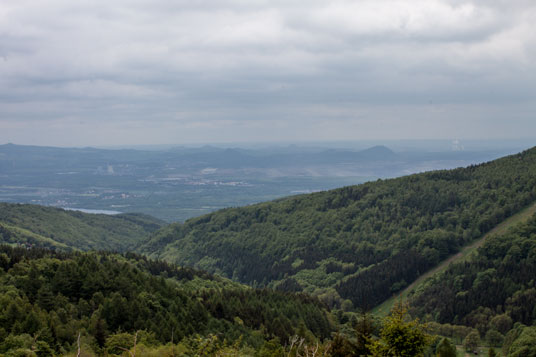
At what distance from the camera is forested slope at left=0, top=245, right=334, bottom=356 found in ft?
161

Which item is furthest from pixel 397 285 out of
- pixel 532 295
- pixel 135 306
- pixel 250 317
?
pixel 135 306

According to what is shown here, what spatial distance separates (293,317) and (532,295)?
6762 cm

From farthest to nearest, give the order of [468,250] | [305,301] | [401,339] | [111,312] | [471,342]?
1. [468,250]
2. [305,301]
3. [471,342]
4. [111,312]
5. [401,339]

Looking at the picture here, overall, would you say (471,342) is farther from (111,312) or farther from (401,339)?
(401,339)

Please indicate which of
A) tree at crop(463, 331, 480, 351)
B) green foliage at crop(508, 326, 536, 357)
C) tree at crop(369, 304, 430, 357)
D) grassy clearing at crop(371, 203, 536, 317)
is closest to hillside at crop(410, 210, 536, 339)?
tree at crop(463, 331, 480, 351)

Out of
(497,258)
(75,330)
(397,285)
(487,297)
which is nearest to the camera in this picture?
(75,330)

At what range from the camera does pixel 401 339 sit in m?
31.0

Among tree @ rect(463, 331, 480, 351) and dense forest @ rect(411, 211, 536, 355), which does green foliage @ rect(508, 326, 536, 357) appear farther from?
dense forest @ rect(411, 211, 536, 355)

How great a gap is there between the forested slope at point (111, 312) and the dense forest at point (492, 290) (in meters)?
46.5

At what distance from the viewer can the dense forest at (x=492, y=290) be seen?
109188mm

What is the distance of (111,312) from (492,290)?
108 m

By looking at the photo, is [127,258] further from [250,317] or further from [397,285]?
[397,285]

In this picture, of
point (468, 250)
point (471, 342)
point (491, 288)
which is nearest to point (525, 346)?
point (471, 342)

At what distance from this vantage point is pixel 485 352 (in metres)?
96.8
